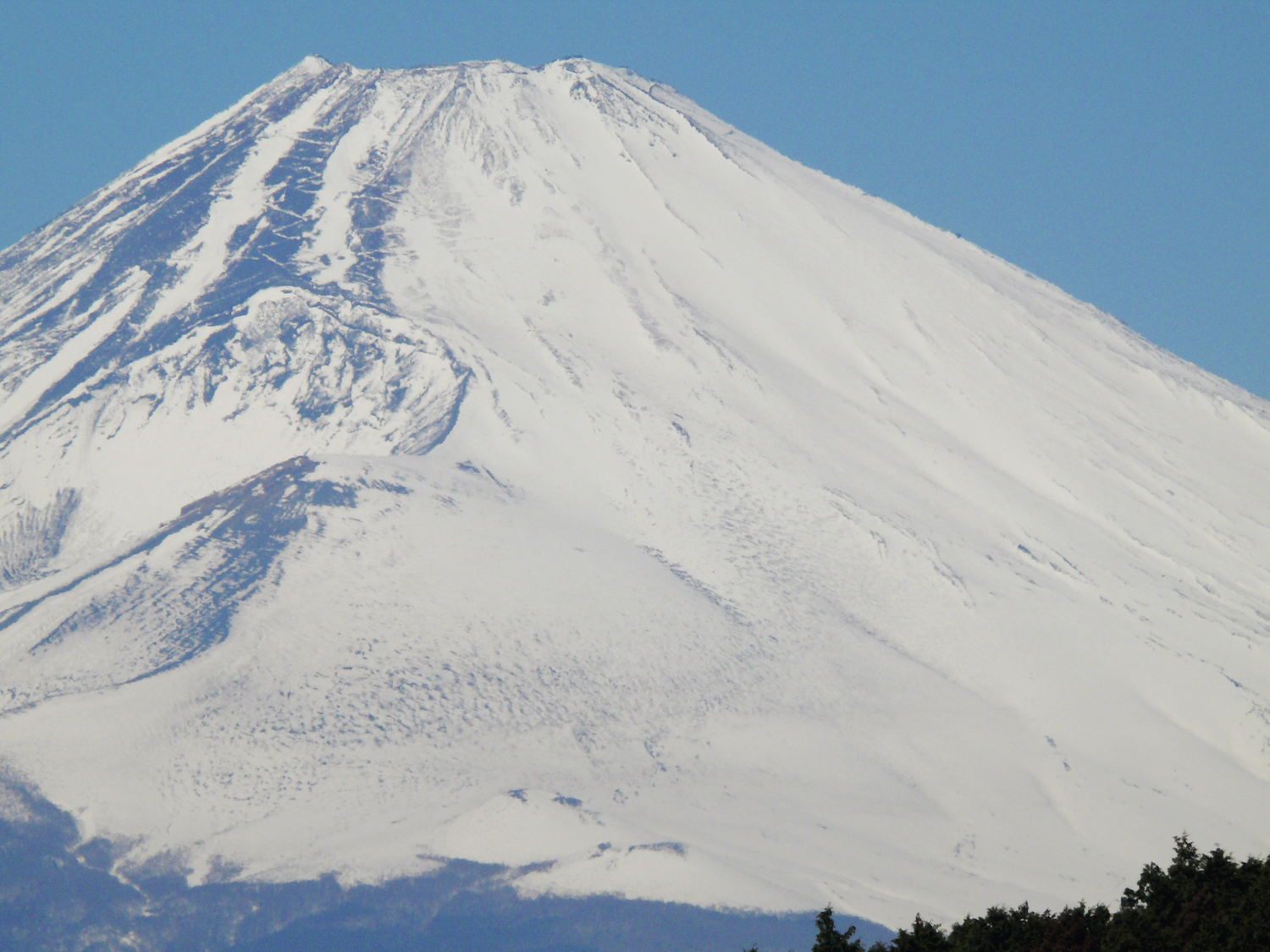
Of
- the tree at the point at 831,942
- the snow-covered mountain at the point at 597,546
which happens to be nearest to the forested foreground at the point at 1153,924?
the tree at the point at 831,942

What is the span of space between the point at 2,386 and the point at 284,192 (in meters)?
38.6

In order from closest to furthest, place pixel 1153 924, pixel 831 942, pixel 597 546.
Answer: pixel 831 942
pixel 1153 924
pixel 597 546

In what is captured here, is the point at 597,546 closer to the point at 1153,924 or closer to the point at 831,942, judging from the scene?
the point at 831,942

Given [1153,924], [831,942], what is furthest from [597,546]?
[1153,924]

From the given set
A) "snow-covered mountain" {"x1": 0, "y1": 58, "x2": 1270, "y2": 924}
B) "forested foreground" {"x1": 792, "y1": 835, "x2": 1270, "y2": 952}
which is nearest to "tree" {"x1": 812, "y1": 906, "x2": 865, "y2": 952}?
"forested foreground" {"x1": 792, "y1": 835, "x2": 1270, "y2": 952}

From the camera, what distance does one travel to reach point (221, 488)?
5812 inches

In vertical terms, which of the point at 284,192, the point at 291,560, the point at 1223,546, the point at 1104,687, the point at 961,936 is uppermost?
the point at 284,192

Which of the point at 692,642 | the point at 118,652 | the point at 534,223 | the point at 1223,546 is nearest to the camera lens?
the point at 118,652

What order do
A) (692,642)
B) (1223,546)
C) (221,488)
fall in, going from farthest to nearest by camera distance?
(1223,546), (221,488), (692,642)

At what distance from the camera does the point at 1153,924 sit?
161 feet

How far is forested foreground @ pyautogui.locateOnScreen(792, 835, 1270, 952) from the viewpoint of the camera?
4506cm

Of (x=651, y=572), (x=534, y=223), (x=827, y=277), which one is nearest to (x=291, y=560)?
(x=651, y=572)

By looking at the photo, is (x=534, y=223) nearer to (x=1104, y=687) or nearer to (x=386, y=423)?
(x=386, y=423)

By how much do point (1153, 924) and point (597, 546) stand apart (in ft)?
307
